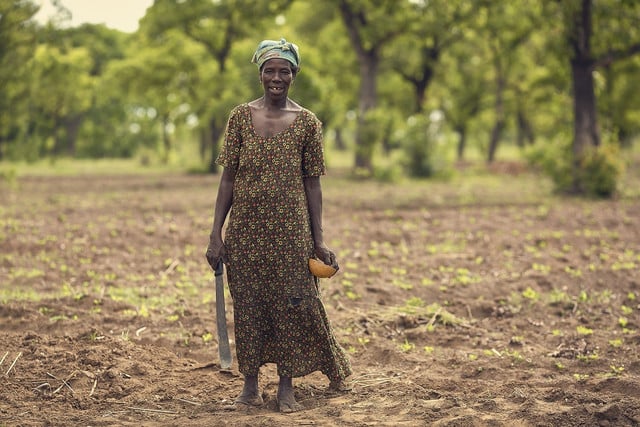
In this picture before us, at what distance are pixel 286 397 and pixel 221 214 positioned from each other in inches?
44.8

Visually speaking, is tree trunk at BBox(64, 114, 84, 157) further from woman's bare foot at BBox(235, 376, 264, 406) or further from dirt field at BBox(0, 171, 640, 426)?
woman's bare foot at BBox(235, 376, 264, 406)

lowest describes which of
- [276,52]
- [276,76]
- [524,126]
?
[276,76]

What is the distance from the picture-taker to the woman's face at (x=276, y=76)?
4559mm

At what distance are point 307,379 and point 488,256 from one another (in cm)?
510

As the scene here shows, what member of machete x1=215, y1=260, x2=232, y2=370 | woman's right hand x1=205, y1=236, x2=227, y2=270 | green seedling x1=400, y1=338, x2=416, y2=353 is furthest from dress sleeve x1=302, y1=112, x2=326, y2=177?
green seedling x1=400, y1=338, x2=416, y2=353

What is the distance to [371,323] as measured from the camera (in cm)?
691

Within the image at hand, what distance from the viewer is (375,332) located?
6.71 m

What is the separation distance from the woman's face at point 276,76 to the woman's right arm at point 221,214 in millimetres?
518

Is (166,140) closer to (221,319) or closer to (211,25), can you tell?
(211,25)

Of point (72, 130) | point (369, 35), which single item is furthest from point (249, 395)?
point (72, 130)

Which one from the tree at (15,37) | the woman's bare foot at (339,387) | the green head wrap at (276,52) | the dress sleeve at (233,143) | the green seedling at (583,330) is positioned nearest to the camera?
the green head wrap at (276,52)

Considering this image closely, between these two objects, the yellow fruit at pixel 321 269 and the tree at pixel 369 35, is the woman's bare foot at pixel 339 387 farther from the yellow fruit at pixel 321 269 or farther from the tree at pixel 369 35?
the tree at pixel 369 35

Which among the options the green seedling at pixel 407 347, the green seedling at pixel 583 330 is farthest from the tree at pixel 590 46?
the green seedling at pixel 407 347

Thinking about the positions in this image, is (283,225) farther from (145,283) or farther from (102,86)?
(102,86)
